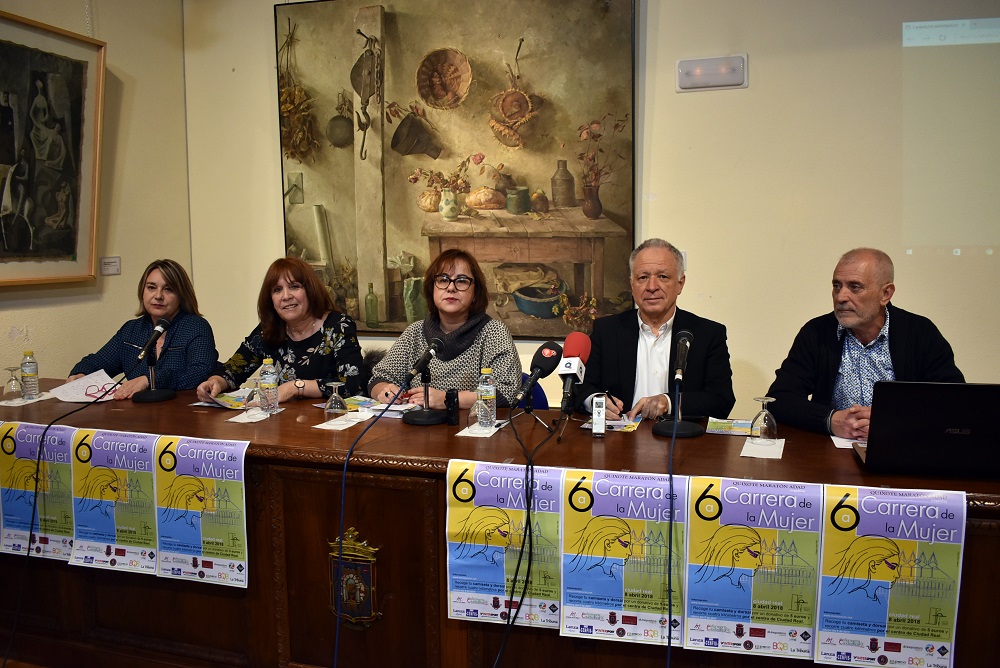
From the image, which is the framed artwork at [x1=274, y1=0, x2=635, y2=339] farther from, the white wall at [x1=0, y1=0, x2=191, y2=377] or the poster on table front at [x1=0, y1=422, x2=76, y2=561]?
the poster on table front at [x1=0, y1=422, x2=76, y2=561]

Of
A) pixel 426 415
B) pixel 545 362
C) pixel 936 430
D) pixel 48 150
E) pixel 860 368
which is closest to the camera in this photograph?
pixel 936 430

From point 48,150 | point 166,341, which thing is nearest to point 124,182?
point 48,150

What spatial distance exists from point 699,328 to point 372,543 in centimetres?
139

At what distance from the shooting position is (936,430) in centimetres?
183

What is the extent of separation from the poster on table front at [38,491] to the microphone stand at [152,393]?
0.44 metres

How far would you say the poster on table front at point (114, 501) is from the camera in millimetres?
2270

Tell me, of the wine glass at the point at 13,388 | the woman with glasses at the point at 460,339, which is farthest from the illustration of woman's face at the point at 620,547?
the wine glass at the point at 13,388

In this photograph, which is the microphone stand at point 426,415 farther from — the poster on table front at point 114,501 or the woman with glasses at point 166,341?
the woman with glasses at point 166,341

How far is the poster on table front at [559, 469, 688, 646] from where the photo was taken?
5.98 feet

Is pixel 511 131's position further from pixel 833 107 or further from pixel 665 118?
pixel 833 107

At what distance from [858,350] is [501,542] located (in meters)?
1.45

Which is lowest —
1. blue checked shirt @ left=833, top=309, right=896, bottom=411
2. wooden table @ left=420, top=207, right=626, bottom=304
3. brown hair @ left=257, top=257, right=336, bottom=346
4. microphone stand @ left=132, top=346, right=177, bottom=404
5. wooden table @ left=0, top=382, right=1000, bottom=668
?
wooden table @ left=0, top=382, right=1000, bottom=668

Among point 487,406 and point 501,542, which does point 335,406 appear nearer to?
point 487,406

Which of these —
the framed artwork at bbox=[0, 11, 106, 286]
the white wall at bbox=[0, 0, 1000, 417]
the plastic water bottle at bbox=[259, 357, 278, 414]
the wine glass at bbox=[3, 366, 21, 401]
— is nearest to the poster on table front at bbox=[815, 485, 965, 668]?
the plastic water bottle at bbox=[259, 357, 278, 414]
